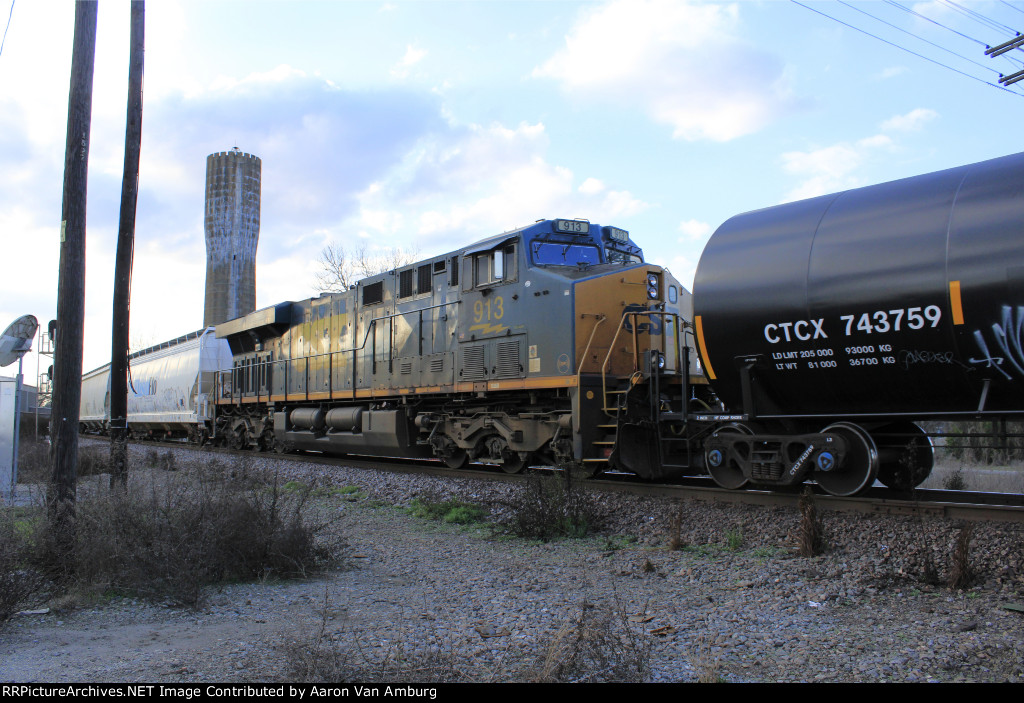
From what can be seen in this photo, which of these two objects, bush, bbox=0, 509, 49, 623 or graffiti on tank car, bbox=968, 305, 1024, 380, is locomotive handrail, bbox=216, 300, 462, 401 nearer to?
bush, bbox=0, 509, 49, 623

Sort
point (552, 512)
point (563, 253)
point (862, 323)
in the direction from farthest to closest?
point (563, 253), point (552, 512), point (862, 323)

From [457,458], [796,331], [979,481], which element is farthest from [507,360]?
[979,481]

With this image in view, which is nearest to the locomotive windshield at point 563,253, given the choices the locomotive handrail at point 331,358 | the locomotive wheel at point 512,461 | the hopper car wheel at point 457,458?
the locomotive handrail at point 331,358

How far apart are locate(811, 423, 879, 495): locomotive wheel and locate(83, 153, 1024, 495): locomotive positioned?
0.07 feet

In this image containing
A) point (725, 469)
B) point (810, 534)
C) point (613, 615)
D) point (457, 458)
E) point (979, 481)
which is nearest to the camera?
point (613, 615)

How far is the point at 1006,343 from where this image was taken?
18.1 feet

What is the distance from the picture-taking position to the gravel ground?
3678 millimetres

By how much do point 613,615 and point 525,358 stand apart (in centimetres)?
636

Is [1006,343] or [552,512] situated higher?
[1006,343]

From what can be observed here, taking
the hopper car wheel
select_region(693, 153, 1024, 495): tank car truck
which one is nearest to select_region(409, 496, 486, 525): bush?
select_region(693, 153, 1024, 495): tank car truck

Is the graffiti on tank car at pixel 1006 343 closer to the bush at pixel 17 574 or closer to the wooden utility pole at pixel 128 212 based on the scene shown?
the bush at pixel 17 574

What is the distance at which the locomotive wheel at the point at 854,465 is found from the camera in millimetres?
6699

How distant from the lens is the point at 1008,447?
616cm

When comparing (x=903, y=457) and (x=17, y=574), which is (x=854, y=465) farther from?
(x=17, y=574)
